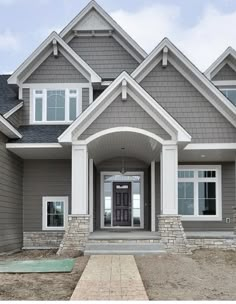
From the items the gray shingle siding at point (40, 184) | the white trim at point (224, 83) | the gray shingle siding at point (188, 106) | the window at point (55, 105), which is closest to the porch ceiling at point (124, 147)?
the gray shingle siding at point (40, 184)

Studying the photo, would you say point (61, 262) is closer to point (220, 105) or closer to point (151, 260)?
point (151, 260)

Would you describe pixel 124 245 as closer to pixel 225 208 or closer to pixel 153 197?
pixel 153 197

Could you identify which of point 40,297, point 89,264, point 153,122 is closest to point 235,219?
point 153,122

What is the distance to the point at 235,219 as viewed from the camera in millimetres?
15211

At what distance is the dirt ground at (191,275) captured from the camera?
7320 mm

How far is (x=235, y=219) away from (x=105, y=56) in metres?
7.77

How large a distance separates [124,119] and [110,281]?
587cm

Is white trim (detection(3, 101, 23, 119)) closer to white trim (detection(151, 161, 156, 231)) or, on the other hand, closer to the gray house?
the gray house

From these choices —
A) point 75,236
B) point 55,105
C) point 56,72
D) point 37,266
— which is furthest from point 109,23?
point 37,266

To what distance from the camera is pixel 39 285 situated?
311 inches

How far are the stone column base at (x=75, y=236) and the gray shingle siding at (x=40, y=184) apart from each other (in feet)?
10.8

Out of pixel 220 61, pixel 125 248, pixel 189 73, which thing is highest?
pixel 220 61

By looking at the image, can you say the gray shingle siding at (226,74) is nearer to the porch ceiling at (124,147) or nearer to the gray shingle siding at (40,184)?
the porch ceiling at (124,147)

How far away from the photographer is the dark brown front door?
1744 cm
